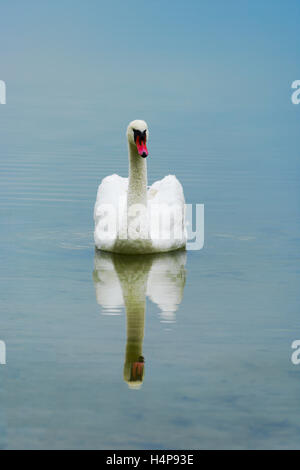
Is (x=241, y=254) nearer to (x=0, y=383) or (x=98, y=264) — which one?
(x=98, y=264)

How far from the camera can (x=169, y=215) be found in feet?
45.4

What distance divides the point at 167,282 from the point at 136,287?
0.45 metres

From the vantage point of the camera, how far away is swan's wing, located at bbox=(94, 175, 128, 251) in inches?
534

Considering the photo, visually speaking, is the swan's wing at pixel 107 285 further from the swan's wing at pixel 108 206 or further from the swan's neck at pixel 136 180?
the swan's neck at pixel 136 180

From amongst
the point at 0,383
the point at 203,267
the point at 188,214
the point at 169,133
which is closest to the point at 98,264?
the point at 203,267

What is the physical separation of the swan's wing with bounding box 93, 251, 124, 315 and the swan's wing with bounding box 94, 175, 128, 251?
0.66 ft

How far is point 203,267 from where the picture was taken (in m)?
12.9

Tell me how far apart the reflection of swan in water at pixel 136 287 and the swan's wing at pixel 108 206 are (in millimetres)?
203

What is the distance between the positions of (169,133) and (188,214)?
1945cm

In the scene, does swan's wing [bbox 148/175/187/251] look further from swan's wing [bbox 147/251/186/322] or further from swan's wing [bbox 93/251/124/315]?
swan's wing [bbox 93/251/124/315]

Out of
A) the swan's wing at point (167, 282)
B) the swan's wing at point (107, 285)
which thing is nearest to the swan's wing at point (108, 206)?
the swan's wing at point (107, 285)

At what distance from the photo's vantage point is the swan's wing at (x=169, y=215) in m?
13.6

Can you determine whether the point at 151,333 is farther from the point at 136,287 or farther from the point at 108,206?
the point at 108,206

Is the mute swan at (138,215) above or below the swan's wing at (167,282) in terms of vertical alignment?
above
